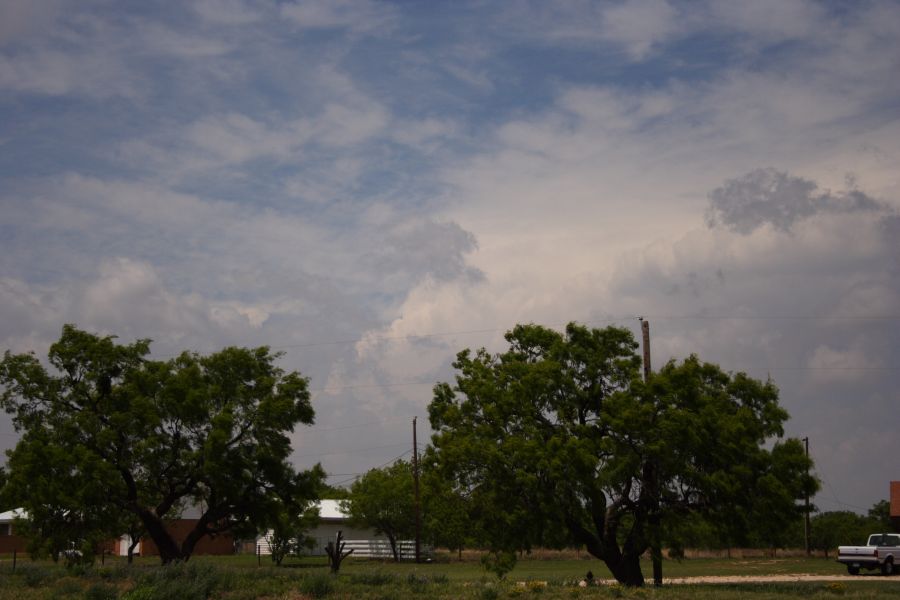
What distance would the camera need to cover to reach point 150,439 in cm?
4212

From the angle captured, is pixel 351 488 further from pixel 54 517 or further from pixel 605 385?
pixel 605 385

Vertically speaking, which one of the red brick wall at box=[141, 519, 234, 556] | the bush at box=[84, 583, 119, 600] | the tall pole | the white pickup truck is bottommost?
the red brick wall at box=[141, 519, 234, 556]

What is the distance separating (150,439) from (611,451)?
22135 mm

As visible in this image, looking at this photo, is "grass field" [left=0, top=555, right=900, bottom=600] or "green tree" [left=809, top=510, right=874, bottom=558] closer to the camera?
"grass field" [left=0, top=555, right=900, bottom=600]

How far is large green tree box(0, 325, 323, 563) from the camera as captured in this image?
4162 centimetres

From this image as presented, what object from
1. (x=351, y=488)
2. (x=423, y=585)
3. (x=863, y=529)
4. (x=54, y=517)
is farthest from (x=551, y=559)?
(x=423, y=585)

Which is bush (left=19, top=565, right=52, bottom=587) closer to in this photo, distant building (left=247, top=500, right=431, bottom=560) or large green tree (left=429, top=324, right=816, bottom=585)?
large green tree (left=429, top=324, right=816, bottom=585)

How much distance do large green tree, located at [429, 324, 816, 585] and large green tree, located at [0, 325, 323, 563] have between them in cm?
1373

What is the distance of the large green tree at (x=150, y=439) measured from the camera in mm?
41625

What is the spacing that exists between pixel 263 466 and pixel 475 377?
48.3ft

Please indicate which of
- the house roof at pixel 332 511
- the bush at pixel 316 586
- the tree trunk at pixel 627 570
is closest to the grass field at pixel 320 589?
the bush at pixel 316 586

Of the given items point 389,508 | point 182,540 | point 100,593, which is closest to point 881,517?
point 389,508

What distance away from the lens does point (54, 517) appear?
42.1 metres

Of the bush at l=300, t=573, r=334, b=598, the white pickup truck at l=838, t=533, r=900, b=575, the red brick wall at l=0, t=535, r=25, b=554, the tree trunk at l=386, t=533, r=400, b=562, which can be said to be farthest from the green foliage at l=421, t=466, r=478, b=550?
the red brick wall at l=0, t=535, r=25, b=554
